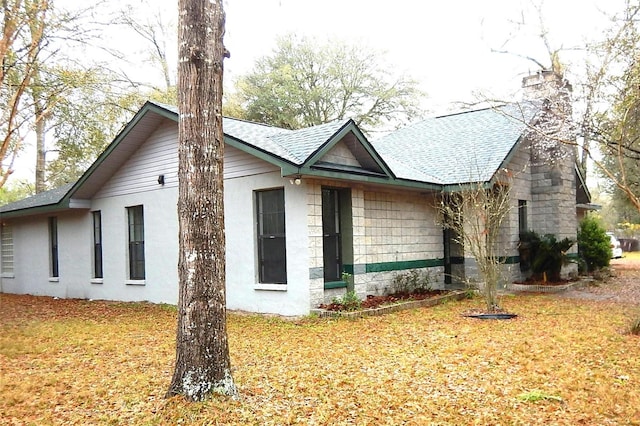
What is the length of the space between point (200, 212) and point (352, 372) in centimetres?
264

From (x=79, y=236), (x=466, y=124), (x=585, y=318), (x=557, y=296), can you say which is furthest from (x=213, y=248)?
(x=466, y=124)

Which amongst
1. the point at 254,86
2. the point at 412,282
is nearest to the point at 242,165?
the point at 412,282

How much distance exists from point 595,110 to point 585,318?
4199 mm

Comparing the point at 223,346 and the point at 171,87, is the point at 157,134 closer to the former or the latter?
the point at 223,346

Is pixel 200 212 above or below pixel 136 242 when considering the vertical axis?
above

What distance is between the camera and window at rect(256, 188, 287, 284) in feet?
34.9

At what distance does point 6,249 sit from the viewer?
1844cm

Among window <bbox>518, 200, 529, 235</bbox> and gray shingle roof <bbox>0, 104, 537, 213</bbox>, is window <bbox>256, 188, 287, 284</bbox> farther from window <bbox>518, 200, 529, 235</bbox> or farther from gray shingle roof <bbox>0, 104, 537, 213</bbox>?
window <bbox>518, 200, 529, 235</bbox>

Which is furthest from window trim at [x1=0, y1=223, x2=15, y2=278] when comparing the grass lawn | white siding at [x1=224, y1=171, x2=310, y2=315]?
white siding at [x1=224, y1=171, x2=310, y2=315]

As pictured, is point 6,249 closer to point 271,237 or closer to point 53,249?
point 53,249

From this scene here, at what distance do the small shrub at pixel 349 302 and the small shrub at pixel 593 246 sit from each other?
1164cm

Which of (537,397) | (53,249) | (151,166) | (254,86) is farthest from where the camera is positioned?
(254,86)

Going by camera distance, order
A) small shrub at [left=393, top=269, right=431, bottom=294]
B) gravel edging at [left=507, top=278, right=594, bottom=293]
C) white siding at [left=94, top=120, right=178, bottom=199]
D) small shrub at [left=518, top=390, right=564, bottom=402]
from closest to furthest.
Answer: small shrub at [left=518, top=390, right=564, bottom=402]
small shrub at [left=393, top=269, right=431, bottom=294]
white siding at [left=94, top=120, right=178, bottom=199]
gravel edging at [left=507, top=278, right=594, bottom=293]

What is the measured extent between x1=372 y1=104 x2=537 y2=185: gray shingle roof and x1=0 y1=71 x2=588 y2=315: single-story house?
0.07 m
